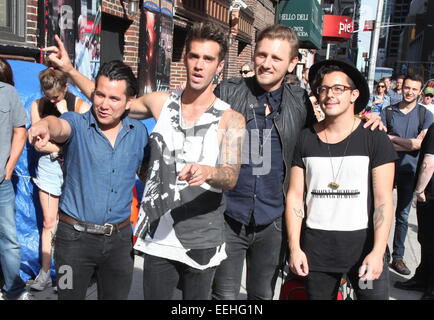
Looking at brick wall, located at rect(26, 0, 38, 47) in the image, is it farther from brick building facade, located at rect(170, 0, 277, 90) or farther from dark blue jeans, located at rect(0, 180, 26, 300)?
dark blue jeans, located at rect(0, 180, 26, 300)

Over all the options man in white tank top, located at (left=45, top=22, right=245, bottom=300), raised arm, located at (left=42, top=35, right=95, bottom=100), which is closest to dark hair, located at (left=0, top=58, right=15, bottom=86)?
raised arm, located at (left=42, top=35, right=95, bottom=100)

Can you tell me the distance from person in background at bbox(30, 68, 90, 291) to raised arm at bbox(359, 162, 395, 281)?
2265 millimetres

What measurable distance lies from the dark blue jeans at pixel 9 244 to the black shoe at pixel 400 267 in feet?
12.4

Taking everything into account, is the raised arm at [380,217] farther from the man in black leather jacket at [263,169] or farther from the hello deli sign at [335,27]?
the hello deli sign at [335,27]

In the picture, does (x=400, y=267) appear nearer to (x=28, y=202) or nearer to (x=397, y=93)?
(x=28, y=202)

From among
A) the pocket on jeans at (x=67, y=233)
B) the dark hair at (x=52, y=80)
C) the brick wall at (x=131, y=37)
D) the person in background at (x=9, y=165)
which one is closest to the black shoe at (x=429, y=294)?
the pocket on jeans at (x=67, y=233)

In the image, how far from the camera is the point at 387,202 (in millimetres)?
2596

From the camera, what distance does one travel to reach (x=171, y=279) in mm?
2465

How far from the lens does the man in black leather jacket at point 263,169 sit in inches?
110

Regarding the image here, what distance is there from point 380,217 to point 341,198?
0.77ft

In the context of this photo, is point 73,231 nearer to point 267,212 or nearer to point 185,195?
point 185,195

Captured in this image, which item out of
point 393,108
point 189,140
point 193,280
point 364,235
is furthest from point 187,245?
point 393,108

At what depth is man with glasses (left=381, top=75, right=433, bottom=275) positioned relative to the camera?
16.7ft
